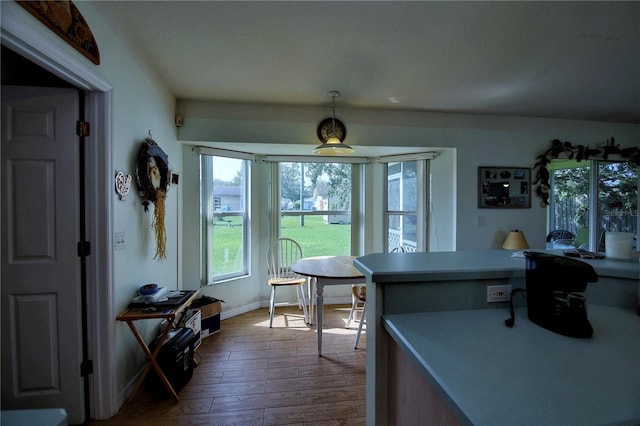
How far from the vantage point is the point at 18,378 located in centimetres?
155

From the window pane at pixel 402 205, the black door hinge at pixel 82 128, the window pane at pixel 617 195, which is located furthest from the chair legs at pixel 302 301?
the window pane at pixel 617 195

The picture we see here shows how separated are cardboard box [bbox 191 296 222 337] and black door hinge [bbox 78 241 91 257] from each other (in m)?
1.31

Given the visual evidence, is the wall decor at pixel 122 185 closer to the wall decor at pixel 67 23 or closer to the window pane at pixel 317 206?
the wall decor at pixel 67 23

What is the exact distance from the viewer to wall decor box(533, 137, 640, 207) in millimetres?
3264

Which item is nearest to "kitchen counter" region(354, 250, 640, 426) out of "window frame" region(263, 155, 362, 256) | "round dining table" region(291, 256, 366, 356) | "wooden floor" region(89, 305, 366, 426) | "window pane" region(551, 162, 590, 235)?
"wooden floor" region(89, 305, 366, 426)

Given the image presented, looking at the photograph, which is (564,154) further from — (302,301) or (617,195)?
(302,301)

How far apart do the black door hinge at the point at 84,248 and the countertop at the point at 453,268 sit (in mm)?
1617

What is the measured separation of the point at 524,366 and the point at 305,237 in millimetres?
3100

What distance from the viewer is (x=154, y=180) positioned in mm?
2072

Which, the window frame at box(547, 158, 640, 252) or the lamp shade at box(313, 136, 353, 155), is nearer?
the lamp shade at box(313, 136, 353, 155)

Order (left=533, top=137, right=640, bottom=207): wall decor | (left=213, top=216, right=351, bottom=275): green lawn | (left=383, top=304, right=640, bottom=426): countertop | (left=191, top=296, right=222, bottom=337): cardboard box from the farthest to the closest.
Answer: (left=213, top=216, right=351, bottom=275): green lawn → (left=533, top=137, right=640, bottom=207): wall decor → (left=191, top=296, right=222, bottom=337): cardboard box → (left=383, top=304, right=640, bottom=426): countertop

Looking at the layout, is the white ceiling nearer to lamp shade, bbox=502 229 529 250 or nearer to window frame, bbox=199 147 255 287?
window frame, bbox=199 147 255 287

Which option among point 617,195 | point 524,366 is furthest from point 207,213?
point 617,195

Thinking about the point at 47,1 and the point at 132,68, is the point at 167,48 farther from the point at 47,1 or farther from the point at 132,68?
the point at 47,1
